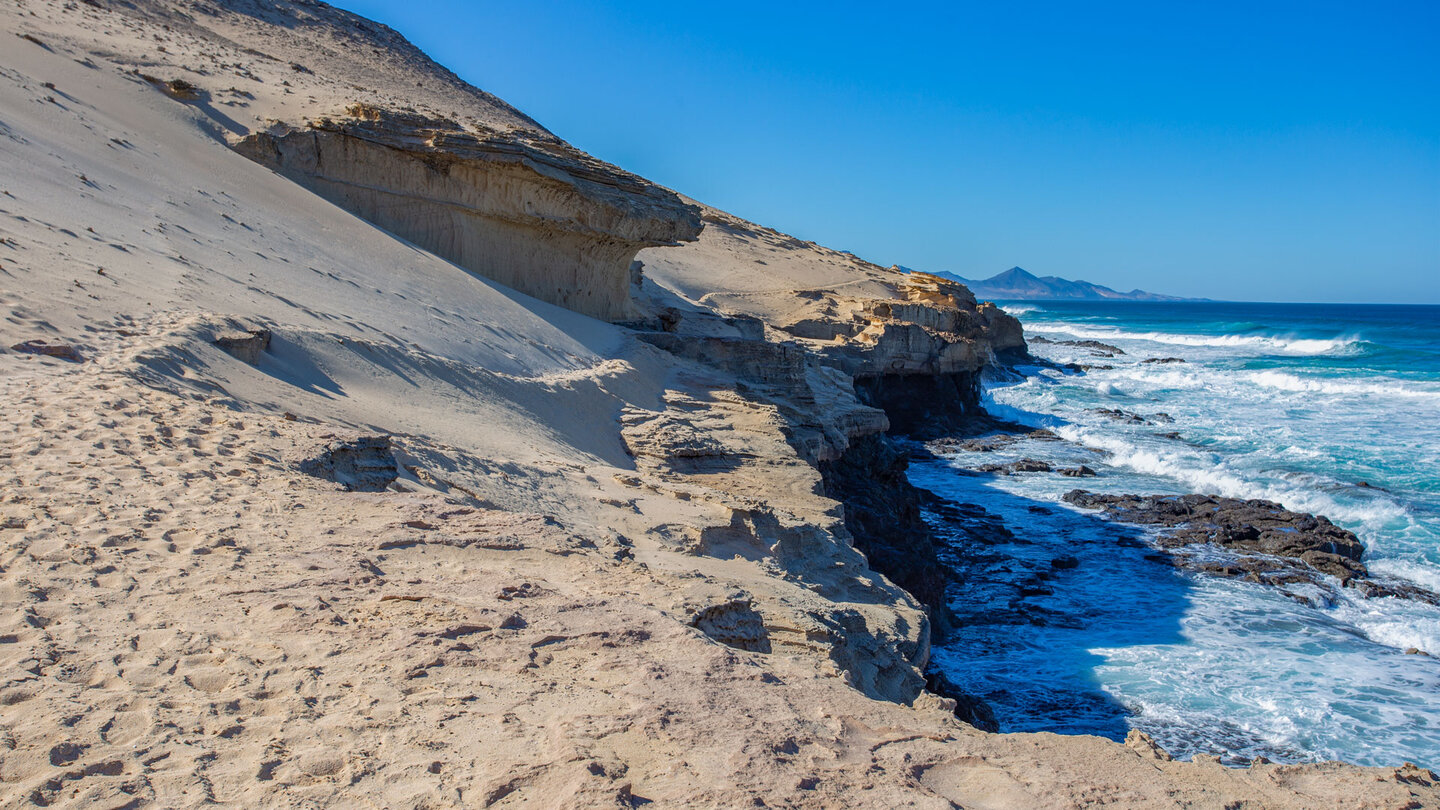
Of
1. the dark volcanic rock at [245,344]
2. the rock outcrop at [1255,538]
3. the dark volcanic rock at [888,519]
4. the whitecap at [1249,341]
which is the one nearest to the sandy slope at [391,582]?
the dark volcanic rock at [245,344]

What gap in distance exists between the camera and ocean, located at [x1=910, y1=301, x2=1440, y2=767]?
8.92 m

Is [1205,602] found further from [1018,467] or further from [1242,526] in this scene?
[1018,467]

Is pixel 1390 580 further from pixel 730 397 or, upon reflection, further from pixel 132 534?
pixel 132 534

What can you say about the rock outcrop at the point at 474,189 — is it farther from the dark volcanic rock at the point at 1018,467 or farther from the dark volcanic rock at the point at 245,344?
the dark volcanic rock at the point at 1018,467

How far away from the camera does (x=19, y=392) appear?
5391 mm

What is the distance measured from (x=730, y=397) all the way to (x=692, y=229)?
4911 mm

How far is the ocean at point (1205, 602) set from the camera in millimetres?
8922

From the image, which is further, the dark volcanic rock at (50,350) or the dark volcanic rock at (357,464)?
the dark volcanic rock at (50,350)

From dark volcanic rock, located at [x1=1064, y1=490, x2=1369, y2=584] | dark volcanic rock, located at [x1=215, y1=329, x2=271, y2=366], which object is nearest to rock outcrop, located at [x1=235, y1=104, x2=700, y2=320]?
dark volcanic rock, located at [x1=215, y1=329, x2=271, y2=366]

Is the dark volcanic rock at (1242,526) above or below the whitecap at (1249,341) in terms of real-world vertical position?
below

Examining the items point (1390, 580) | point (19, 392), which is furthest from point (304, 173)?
point (1390, 580)

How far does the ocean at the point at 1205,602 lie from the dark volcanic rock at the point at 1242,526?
473 mm

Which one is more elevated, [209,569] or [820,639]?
[209,569]

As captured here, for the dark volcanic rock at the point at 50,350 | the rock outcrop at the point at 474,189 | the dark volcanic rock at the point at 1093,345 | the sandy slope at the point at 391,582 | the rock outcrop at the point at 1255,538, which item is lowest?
the rock outcrop at the point at 1255,538
